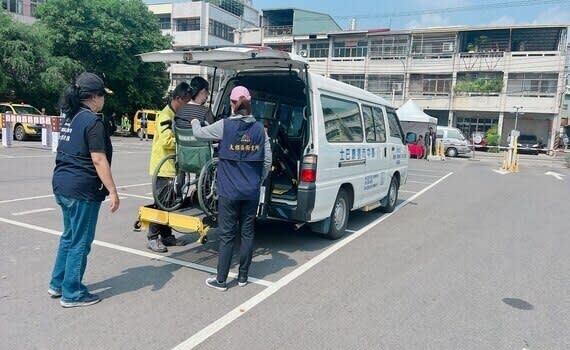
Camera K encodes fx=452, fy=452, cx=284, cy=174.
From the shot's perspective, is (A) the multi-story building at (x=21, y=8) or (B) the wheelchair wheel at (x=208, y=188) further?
(A) the multi-story building at (x=21, y=8)

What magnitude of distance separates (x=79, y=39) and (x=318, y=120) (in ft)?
89.6

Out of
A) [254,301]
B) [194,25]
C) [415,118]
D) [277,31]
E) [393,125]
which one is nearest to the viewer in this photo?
[254,301]

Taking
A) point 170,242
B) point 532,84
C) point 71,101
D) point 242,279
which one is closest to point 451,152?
point 532,84

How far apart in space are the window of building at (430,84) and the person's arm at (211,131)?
136ft

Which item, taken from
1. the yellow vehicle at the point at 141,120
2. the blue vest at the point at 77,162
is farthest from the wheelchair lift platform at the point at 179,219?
the yellow vehicle at the point at 141,120

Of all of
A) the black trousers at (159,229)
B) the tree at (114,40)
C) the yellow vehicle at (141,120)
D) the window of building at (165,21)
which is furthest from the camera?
the window of building at (165,21)

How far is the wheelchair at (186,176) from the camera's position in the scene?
4836 millimetres

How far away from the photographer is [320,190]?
5.48 m

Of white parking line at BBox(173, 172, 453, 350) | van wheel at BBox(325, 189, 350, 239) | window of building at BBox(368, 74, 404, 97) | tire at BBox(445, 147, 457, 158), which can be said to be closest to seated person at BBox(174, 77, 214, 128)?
white parking line at BBox(173, 172, 453, 350)

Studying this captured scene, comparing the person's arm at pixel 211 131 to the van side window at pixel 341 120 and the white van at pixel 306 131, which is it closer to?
the white van at pixel 306 131

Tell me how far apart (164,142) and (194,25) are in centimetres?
4742

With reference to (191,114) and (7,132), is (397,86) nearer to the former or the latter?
(7,132)

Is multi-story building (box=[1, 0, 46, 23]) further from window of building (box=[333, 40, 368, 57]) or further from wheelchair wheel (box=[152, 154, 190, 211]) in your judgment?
wheelchair wheel (box=[152, 154, 190, 211])

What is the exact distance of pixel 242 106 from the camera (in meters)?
4.21
